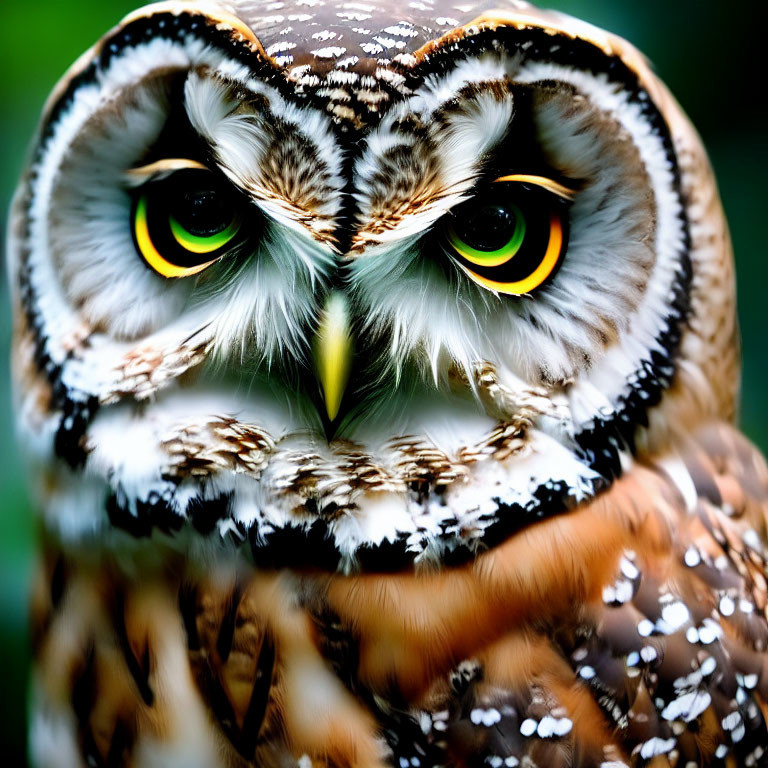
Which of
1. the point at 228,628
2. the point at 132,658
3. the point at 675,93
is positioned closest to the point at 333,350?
the point at 228,628

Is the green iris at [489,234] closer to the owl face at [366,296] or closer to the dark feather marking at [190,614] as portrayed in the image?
the owl face at [366,296]

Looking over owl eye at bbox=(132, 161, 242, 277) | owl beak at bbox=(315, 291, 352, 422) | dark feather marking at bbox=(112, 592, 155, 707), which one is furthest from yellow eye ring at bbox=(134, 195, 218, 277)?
dark feather marking at bbox=(112, 592, 155, 707)

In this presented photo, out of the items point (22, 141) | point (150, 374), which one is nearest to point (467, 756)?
point (150, 374)

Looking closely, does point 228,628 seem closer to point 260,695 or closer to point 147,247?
point 260,695

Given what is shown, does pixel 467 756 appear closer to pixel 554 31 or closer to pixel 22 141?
pixel 554 31

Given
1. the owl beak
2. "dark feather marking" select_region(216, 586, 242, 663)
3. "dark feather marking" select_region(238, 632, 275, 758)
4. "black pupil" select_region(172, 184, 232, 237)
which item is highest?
"black pupil" select_region(172, 184, 232, 237)

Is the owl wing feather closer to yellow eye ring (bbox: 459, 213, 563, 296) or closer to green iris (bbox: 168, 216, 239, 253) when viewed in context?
yellow eye ring (bbox: 459, 213, 563, 296)

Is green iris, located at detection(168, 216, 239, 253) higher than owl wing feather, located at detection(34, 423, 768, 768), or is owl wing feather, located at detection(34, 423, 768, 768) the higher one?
green iris, located at detection(168, 216, 239, 253)
